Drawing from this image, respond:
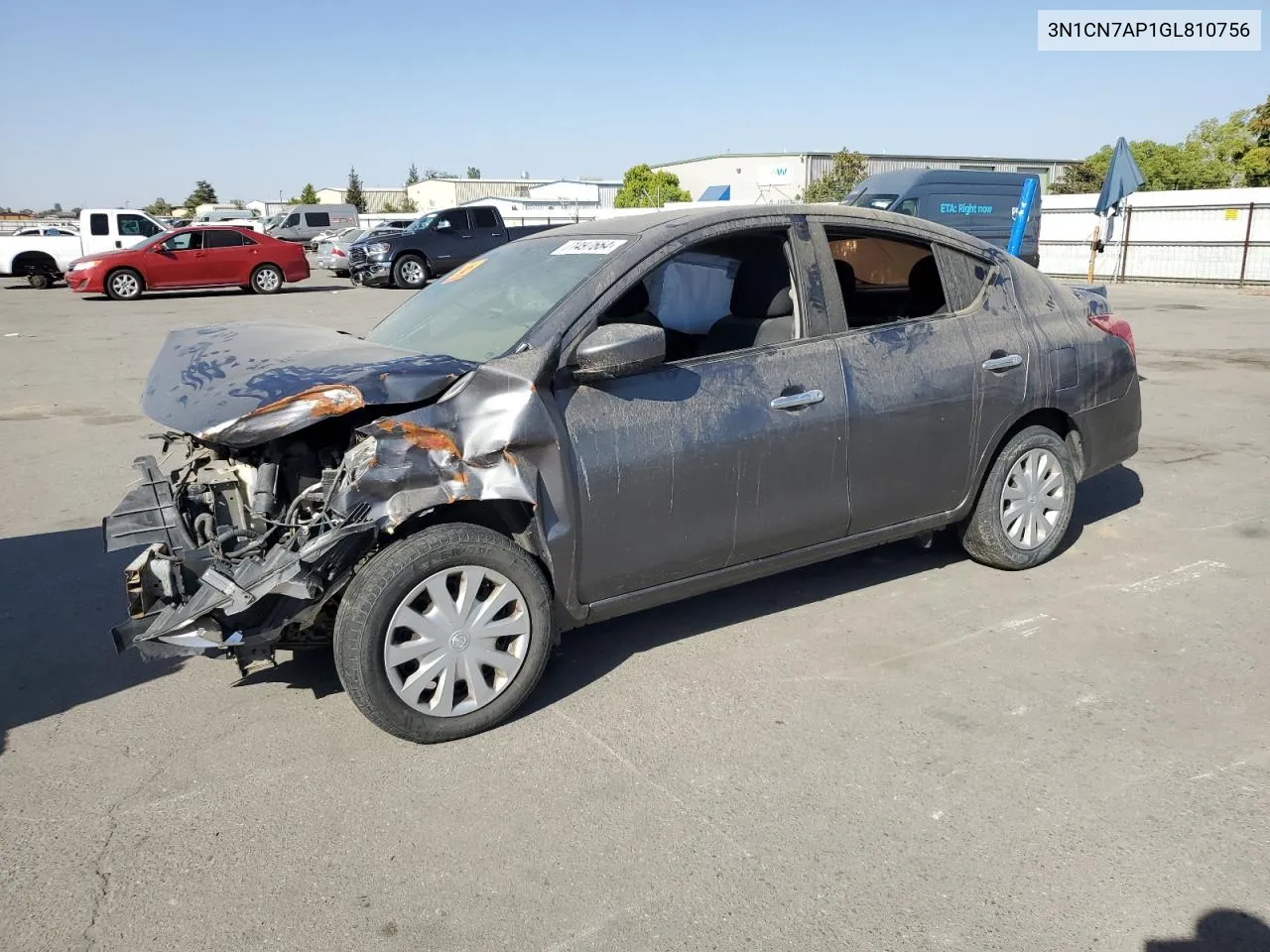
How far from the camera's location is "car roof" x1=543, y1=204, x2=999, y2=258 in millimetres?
4195

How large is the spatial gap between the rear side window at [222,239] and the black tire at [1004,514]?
843 inches

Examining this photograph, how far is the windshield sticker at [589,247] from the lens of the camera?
4.13 meters

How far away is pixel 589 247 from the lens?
4270mm

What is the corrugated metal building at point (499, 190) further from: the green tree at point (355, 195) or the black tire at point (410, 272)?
the black tire at point (410, 272)

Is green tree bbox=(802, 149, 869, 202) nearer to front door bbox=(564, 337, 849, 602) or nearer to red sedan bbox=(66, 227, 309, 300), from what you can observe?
red sedan bbox=(66, 227, 309, 300)

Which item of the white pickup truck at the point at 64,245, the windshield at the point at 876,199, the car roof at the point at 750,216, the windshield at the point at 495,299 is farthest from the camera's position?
the white pickup truck at the point at 64,245

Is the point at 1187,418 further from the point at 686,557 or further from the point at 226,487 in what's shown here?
the point at 226,487

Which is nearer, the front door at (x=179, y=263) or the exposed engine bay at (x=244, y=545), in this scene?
the exposed engine bay at (x=244, y=545)

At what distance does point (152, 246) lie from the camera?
73.4 feet

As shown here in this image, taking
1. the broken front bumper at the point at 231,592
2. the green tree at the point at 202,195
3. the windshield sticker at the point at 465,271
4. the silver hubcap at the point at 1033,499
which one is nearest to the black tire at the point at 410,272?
the windshield sticker at the point at 465,271

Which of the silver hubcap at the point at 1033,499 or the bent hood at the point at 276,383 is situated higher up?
the bent hood at the point at 276,383

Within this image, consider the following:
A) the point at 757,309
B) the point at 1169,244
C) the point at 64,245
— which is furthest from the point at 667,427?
the point at 64,245

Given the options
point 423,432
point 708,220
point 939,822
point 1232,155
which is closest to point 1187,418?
point 708,220

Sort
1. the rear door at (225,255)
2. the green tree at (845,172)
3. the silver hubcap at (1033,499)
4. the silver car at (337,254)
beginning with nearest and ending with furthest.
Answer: the silver hubcap at (1033,499) < the rear door at (225,255) < the silver car at (337,254) < the green tree at (845,172)
